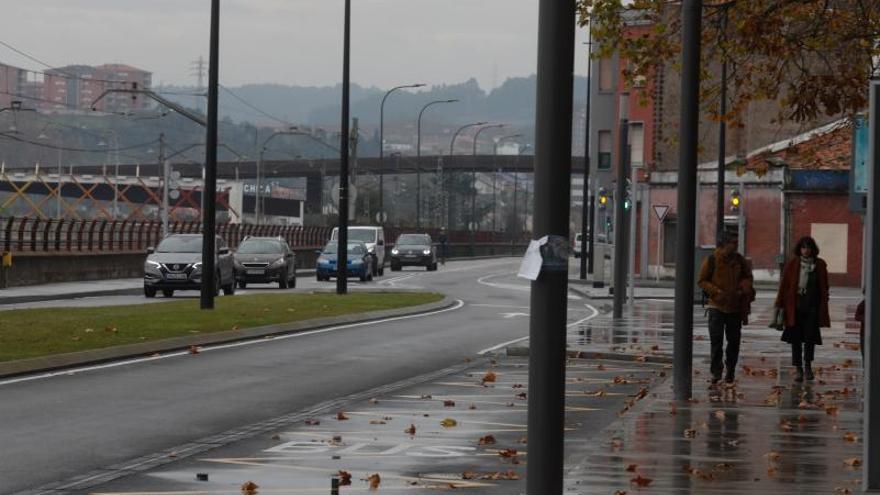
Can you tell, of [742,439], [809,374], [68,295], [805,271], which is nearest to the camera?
[742,439]

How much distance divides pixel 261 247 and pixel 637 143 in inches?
1518

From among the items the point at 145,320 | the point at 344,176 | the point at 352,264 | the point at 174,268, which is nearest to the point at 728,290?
the point at 145,320

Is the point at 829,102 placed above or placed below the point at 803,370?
above

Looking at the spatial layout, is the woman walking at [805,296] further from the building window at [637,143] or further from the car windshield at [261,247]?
the building window at [637,143]

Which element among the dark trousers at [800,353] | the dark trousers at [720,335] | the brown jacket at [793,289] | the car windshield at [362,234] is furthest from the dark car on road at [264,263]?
the dark trousers at [720,335]

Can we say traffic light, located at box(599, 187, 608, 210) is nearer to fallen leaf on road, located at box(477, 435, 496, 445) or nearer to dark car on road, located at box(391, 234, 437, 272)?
dark car on road, located at box(391, 234, 437, 272)

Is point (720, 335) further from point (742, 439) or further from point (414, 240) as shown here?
point (414, 240)

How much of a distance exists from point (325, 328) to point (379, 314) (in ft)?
16.7

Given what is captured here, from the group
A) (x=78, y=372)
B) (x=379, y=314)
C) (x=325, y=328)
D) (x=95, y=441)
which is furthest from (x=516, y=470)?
(x=379, y=314)

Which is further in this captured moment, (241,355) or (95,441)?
(241,355)

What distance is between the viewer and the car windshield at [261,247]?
58.0 metres

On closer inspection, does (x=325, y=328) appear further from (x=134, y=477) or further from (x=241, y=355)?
(x=134, y=477)

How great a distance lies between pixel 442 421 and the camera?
16703 millimetres

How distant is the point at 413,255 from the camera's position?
87812mm
